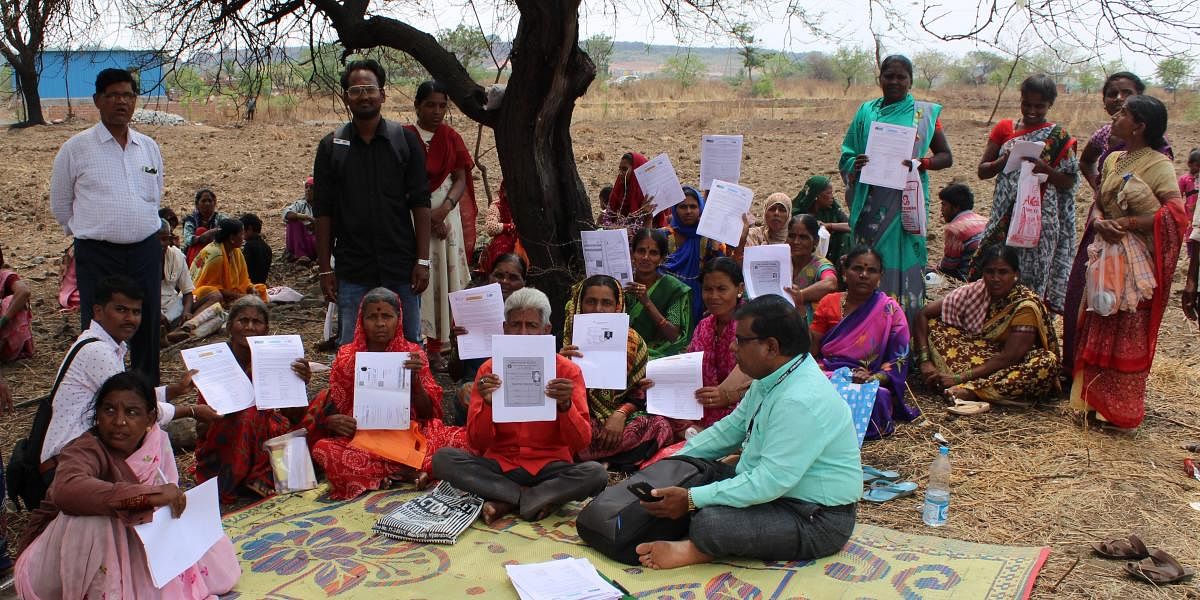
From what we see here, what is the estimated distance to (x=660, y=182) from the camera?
664 cm

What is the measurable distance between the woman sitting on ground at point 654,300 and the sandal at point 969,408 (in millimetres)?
1673

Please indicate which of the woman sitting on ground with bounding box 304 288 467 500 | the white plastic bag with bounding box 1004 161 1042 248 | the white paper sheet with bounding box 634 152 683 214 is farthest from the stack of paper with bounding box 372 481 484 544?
the white plastic bag with bounding box 1004 161 1042 248

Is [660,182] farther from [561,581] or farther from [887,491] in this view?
[561,581]

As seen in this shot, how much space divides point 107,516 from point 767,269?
147 inches

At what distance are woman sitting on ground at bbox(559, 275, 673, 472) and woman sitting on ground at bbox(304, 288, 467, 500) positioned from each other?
2.45 ft

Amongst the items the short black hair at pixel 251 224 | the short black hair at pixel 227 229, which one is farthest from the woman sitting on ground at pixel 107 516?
the short black hair at pixel 251 224

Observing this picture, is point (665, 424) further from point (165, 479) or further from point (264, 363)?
point (165, 479)

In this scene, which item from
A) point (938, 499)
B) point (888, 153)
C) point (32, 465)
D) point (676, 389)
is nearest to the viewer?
point (32, 465)

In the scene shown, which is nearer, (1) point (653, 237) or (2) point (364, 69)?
(2) point (364, 69)

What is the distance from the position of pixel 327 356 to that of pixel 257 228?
2857mm

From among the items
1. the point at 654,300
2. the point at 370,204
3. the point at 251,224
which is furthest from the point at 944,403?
the point at 251,224

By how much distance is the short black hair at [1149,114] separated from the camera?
17.0 feet

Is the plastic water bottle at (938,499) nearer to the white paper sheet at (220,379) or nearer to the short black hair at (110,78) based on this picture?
the white paper sheet at (220,379)

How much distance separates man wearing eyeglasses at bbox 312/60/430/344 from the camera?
562 cm
